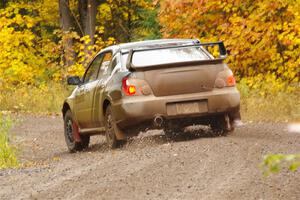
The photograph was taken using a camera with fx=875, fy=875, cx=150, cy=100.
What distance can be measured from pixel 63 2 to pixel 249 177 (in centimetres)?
2526

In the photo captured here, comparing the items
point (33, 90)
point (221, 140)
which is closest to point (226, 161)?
point (221, 140)

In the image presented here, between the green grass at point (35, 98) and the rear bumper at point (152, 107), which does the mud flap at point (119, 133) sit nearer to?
the rear bumper at point (152, 107)

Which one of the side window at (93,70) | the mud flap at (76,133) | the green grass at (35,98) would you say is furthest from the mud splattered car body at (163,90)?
the green grass at (35,98)

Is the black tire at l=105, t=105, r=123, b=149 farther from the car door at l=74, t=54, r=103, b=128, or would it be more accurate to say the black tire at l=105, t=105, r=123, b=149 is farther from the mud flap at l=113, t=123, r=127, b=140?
the car door at l=74, t=54, r=103, b=128

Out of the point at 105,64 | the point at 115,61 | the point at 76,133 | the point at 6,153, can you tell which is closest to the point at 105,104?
the point at 115,61

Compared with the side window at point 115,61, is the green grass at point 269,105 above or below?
below

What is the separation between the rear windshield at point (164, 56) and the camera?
1251 cm

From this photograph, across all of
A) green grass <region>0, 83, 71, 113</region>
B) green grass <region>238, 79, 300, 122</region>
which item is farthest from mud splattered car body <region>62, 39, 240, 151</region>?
green grass <region>0, 83, 71, 113</region>

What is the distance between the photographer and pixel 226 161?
9.55 meters

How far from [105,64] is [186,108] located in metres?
1.90

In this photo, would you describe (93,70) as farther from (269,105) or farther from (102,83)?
(269,105)

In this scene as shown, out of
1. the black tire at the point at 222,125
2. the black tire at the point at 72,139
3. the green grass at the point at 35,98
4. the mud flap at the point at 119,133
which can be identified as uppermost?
the mud flap at the point at 119,133

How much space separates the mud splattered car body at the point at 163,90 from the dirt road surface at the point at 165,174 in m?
0.41

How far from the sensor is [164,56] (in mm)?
12562
